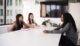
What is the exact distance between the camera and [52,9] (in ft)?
21.4

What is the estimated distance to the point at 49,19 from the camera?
641 cm

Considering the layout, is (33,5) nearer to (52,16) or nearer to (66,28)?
(52,16)

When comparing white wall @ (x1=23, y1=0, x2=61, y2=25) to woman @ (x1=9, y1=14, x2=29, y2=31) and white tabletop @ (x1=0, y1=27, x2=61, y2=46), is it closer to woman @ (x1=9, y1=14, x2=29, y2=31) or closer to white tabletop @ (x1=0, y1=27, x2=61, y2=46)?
woman @ (x1=9, y1=14, x2=29, y2=31)

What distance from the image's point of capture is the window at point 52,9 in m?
6.42

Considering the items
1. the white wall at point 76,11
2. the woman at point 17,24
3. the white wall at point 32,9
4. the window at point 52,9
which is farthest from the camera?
the white wall at point 32,9

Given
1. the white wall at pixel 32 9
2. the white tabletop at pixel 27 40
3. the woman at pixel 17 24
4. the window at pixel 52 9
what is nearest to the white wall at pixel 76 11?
the window at pixel 52 9

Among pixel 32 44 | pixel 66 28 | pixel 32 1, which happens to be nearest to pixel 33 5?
pixel 32 1

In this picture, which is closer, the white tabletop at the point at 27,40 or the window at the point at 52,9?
the white tabletop at the point at 27,40

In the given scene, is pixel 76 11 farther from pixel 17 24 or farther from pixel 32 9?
pixel 17 24

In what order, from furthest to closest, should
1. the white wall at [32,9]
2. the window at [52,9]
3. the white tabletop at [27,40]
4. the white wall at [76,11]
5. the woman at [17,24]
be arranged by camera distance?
the white wall at [32,9]
the window at [52,9]
the white wall at [76,11]
the woman at [17,24]
the white tabletop at [27,40]

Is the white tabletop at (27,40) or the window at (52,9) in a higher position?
the window at (52,9)

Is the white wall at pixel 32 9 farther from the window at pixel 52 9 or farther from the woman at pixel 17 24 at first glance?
the woman at pixel 17 24

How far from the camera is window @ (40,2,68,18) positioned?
642 cm

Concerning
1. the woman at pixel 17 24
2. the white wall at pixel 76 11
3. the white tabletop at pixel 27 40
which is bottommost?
the white tabletop at pixel 27 40
